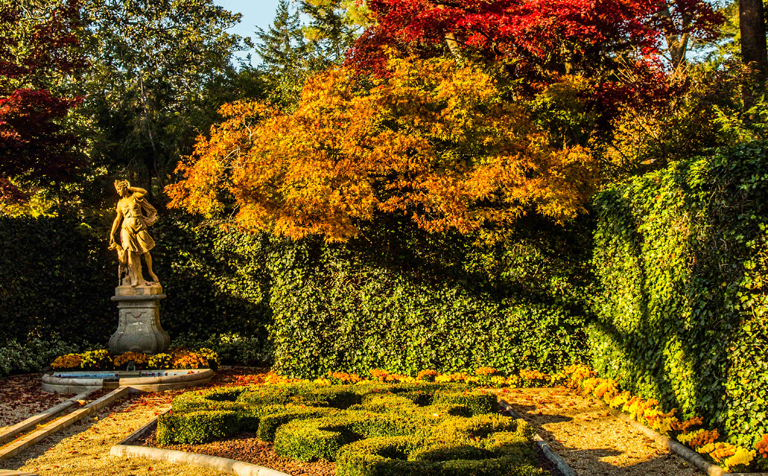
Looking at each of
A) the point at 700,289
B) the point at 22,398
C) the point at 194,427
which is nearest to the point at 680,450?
the point at 700,289

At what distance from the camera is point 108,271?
14.2 m

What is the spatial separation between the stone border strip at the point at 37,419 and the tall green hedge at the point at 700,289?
745 cm

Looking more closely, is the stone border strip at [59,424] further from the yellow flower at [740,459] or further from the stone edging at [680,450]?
the yellow flower at [740,459]

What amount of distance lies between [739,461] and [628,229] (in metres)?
3.99

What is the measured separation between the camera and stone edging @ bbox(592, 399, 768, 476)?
5.73 m

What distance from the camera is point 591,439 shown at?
7250 mm

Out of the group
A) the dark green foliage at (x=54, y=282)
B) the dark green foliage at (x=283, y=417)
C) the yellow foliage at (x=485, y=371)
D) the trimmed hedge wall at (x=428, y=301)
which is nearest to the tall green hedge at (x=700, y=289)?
the trimmed hedge wall at (x=428, y=301)

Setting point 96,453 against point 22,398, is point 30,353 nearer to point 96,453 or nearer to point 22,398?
point 22,398

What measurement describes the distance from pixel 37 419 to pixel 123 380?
263 centimetres

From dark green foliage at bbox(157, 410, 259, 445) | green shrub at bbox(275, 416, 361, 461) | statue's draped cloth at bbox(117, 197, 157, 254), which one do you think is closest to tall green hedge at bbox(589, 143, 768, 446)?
green shrub at bbox(275, 416, 361, 461)

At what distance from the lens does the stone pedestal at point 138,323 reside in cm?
1223

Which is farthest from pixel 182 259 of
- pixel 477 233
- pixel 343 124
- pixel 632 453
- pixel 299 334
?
pixel 632 453

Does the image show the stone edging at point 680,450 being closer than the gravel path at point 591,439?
Yes

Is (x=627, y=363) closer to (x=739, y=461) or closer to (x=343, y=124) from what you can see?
(x=739, y=461)
